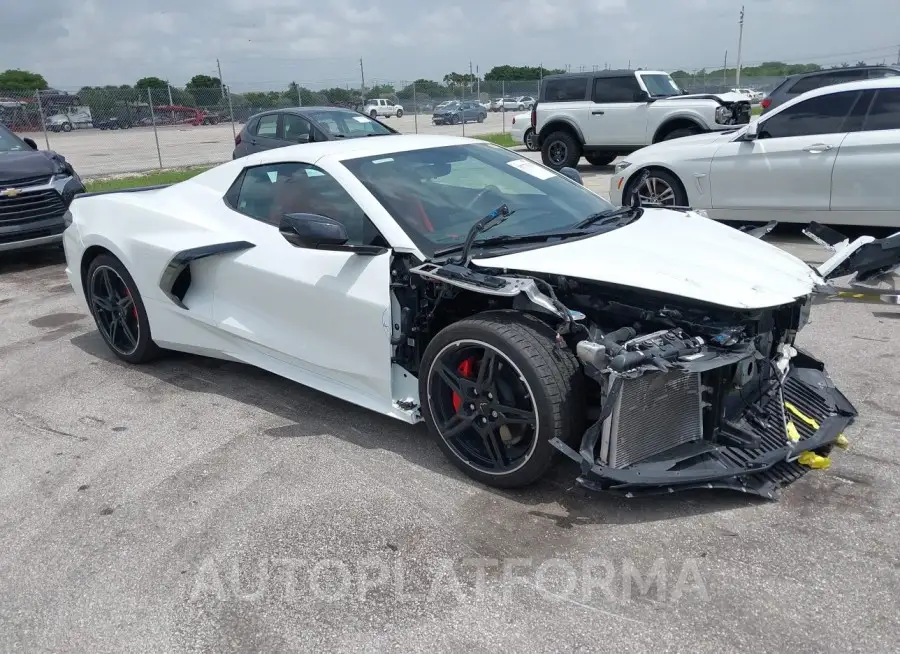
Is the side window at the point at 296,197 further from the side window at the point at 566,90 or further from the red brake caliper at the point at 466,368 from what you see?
the side window at the point at 566,90

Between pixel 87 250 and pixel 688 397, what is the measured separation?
4.11 metres

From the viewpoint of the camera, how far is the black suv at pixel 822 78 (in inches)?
527

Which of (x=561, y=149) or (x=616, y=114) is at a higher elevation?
(x=616, y=114)

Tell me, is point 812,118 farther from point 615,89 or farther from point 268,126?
point 268,126

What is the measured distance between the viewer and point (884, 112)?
7.41 m

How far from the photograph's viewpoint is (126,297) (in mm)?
5125

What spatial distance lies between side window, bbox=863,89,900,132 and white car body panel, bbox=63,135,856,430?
4.25m

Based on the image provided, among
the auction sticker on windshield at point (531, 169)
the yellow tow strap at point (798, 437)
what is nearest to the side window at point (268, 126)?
the auction sticker on windshield at point (531, 169)

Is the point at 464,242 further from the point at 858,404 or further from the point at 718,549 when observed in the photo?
the point at 858,404

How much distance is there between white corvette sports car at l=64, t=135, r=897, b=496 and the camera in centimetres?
310

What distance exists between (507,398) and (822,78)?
13400 mm

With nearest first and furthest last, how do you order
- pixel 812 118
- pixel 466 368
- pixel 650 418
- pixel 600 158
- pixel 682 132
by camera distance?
1. pixel 650 418
2. pixel 466 368
3. pixel 812 118
4. pixel 682 132
5. pixel 600 158

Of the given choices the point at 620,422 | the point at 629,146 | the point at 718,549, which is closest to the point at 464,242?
the point at 620,422

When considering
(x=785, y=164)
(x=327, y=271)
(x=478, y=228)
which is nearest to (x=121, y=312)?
(x=327, y=271)
